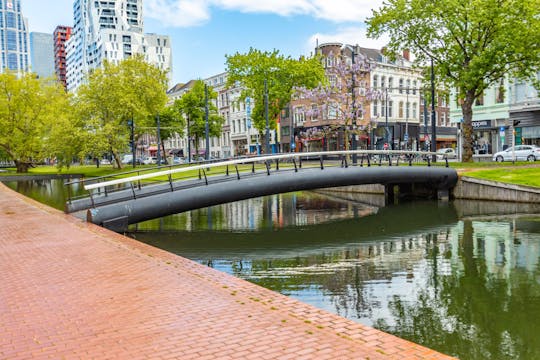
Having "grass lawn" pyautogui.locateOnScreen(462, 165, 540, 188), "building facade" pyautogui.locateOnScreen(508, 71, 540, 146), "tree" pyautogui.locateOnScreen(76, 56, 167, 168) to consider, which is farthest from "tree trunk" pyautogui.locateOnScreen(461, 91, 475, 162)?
"tree" pyautogui.locateOnScreen(76, 56, 167, 168)

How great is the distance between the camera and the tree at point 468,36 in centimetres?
3005

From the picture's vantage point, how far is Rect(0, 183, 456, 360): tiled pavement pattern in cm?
577

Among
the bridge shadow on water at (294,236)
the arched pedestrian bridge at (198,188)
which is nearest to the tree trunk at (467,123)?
the bridge shadow on water at (294,236)

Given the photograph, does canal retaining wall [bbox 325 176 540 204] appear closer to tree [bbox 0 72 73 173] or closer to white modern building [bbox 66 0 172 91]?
tree [bbox 0 72 73 173]

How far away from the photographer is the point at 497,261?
13.6 metres

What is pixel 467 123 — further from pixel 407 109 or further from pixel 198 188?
pixel 407 109

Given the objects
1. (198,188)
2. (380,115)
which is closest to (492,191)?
(198,188)

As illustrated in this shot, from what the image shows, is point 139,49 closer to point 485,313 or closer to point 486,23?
point 486,23

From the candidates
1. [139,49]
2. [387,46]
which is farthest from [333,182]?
[139,49]

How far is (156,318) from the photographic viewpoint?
7105 millimetres

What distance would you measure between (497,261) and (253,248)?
760 centimetres

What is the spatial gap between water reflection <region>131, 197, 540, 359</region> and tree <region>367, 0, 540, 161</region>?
1040 cm

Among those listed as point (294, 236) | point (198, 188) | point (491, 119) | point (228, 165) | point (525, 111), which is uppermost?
point (525, 111)

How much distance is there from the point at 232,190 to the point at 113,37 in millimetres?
158980
